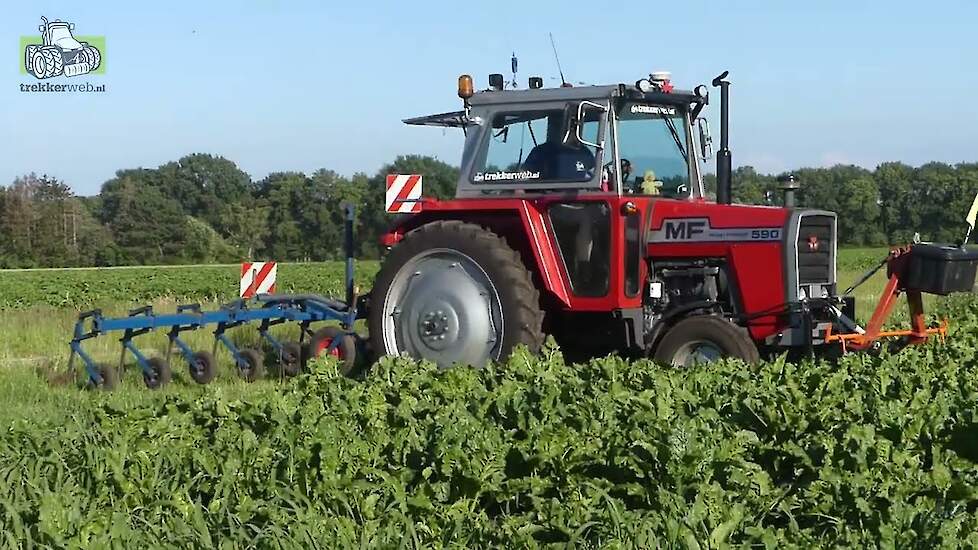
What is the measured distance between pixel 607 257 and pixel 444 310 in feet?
4.14

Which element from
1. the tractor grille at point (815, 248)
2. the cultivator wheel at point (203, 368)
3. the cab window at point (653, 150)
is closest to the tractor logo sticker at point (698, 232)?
the tractor grille at point (815, 248)

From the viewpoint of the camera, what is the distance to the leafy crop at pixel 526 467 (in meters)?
4.59

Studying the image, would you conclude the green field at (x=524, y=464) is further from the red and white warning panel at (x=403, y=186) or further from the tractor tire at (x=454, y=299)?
the red and white warning panel at (x=403, y=186)

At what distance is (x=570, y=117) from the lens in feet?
28.9

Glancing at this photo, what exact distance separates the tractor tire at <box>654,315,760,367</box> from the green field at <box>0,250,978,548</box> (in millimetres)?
1562

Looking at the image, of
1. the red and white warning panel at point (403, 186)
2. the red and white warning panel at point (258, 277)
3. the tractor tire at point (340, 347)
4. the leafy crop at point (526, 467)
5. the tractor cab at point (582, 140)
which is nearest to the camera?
the leafy crop at point (526, 467)

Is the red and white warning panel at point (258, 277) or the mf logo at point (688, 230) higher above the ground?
the mf logo at point (688, 230)

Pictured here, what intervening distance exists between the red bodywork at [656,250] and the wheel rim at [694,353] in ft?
1.48

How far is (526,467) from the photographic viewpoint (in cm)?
523

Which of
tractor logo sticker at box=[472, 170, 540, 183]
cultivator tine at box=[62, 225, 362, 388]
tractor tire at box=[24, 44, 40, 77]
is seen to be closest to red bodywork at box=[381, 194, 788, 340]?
tractor logo sticker at box=[472, 170, 540, 183]

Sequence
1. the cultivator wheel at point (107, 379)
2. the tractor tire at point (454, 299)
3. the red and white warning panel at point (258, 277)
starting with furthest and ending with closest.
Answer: the red and white warning panel at point (258, 277)
the cultivator wheel at point (107, 379)
the tractor tire at point (454, 299)

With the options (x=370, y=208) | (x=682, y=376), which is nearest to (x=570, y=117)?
(x=682, y=376)

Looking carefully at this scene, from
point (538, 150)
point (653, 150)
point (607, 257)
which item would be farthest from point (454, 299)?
point (653, 150)

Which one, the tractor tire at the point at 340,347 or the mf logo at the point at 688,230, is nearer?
the mf logo at the point at 688,230
